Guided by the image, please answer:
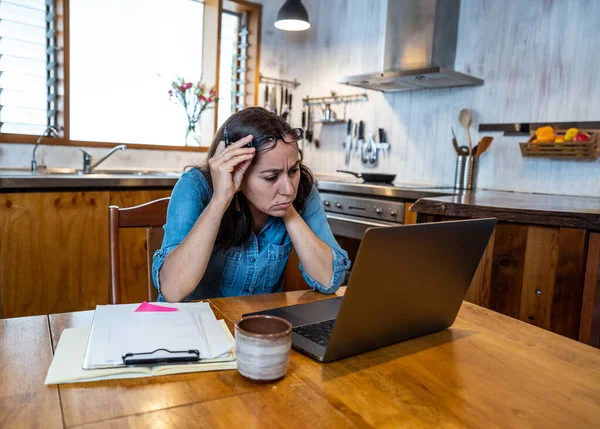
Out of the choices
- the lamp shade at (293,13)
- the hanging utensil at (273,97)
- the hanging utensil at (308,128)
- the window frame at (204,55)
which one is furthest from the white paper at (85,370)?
the hanging utensil at (273,97)

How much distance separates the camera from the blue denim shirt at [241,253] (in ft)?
4.05

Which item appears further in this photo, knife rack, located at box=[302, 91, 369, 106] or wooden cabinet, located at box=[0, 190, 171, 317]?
knife rack, located at box=[302, 91, 369, 106]

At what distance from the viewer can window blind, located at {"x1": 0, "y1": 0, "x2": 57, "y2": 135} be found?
2.93 meters

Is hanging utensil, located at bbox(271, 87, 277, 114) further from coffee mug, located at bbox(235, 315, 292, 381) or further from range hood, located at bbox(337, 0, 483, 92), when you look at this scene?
coffee mug, located at bbox(235, 315, 292, 381)

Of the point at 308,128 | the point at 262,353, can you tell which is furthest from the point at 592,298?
the point at 308,128


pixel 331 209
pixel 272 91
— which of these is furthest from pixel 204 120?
pixel 331 209

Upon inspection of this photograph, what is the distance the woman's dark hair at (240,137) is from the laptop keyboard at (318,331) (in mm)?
453

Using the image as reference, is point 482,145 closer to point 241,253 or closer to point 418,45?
point 418,45

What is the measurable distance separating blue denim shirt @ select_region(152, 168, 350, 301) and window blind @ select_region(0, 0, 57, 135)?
2246 mm

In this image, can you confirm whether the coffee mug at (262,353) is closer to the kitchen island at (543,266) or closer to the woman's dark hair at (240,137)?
the woman's dark hair at (240,137)

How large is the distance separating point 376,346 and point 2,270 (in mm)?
2150

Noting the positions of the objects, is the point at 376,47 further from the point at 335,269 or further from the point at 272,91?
the point at 335,269

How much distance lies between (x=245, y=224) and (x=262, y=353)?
0.67m

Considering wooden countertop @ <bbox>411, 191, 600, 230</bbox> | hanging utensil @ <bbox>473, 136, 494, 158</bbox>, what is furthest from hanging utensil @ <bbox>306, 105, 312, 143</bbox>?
wooden countertop @ <bbox>411, 191, 600, 230</bbox>
